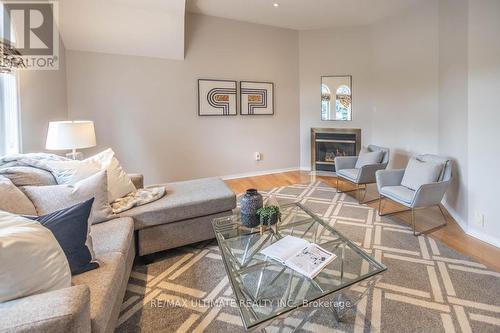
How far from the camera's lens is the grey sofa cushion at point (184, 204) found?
2.11 meters

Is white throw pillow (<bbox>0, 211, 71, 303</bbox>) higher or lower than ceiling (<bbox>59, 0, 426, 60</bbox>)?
lower

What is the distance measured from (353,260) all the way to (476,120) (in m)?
2.09

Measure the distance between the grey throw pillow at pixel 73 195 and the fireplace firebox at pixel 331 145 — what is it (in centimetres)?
417

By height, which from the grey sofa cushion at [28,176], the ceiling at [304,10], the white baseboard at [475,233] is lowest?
the white baseboard at [475,233]

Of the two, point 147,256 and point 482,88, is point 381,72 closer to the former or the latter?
point 482,88

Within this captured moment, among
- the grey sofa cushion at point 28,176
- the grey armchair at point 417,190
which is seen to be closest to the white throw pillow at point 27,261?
the grey sofa cushion at point 28,176

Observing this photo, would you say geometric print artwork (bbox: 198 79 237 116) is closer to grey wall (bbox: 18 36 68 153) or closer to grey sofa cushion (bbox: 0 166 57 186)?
grey wall (bbox: 18 36 68 153)

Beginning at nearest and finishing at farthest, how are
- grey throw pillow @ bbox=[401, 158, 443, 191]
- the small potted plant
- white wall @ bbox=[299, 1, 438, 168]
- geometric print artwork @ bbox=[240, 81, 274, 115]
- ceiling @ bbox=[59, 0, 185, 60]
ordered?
1. the small potted plant
2. grey throw pillow @ bbox=[401, 158, 443, 191]
3. ceiling @ bbox=[59, 0, 185, 60]
4. white wall @ bbox=[299, 1, 438, 168]
5. geometric print artwork @ bbox=[240, 81, 274, 115]

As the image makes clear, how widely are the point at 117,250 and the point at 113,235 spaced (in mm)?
206

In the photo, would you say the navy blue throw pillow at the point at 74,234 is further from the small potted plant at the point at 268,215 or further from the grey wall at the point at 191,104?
the grey wall at the point at 191,104

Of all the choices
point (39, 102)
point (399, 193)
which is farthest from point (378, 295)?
point (39, 102)

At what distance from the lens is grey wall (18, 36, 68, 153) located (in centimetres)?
269

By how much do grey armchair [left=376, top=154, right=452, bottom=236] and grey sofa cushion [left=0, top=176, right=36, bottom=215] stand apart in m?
3.13

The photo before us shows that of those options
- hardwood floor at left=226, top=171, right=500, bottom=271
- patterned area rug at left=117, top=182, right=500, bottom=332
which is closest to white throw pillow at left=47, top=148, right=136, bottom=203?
→ patterned area rug at left=117, top=182, right=500, bottom=332
